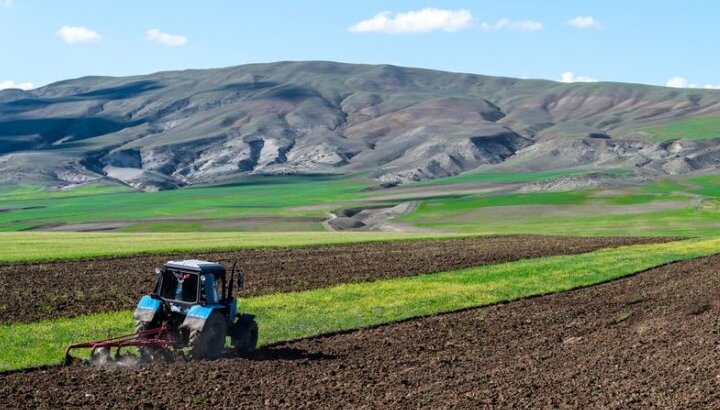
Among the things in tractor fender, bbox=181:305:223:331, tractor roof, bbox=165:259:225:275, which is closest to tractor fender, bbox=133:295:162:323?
tractor fender, bbox=181:305:223:331

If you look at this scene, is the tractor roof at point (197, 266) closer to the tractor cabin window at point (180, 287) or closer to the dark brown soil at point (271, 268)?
the tractor cabin window at point (180, 287)

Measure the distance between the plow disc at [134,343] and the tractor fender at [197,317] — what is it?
26.4 inches

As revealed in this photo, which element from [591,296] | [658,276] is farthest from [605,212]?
[591,296]

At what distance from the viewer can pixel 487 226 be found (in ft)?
317

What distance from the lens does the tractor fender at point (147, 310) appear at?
23.2 meters

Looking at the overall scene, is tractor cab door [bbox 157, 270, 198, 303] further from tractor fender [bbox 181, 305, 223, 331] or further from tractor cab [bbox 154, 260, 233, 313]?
tractor fender [bbox 181, 305, 223, 331]

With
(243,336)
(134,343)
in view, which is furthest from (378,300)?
(134,343)

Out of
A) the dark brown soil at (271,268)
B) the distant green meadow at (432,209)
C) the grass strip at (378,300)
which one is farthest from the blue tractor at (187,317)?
the distant green meadow at (432,209)

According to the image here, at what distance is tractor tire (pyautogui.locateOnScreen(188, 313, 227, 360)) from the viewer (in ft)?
74.6

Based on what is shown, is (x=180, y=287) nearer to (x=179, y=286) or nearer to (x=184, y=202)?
(x=179, y=286)

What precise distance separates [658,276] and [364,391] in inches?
1075

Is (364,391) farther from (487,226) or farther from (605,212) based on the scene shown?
(605,212)

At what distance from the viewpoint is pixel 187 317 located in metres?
22.9

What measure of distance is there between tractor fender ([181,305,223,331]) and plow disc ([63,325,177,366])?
0.67 metres
